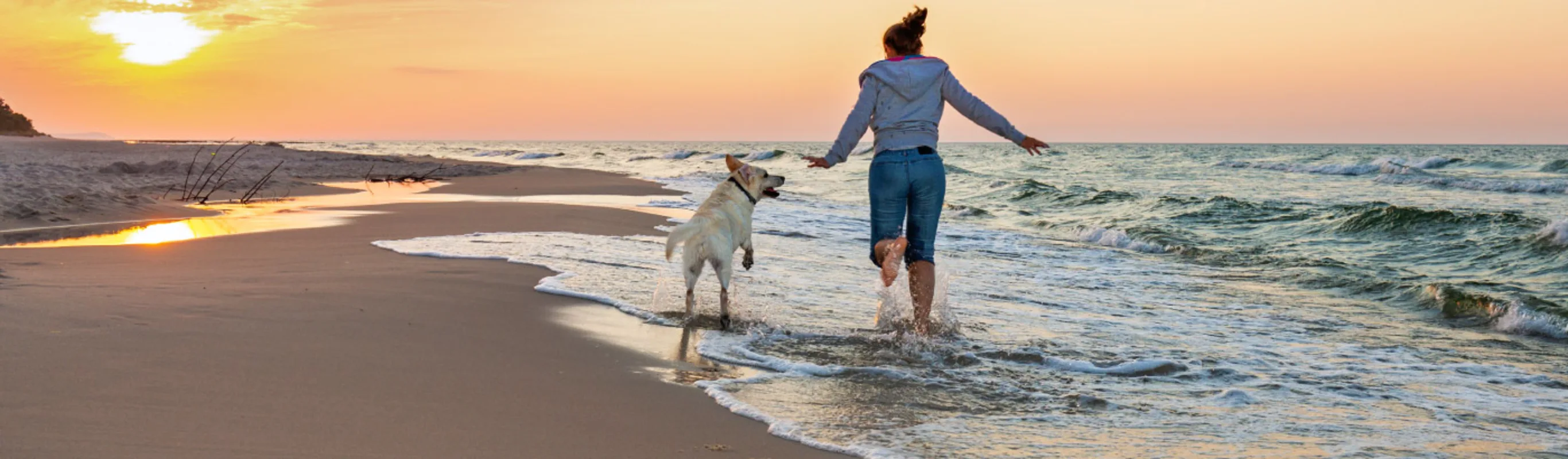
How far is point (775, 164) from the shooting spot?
47.2 m

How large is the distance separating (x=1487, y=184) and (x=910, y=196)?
1058 inches

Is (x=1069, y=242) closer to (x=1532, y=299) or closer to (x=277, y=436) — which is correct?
(x=1532, y=299)

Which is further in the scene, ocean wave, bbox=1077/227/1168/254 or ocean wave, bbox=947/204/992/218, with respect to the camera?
ocean wave, bbox=947/204/992/218

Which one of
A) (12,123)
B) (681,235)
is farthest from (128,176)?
(12,123)

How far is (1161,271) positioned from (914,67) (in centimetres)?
554

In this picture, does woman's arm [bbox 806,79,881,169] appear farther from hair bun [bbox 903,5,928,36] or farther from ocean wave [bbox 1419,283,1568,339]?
ocean wave [bbox 1419,283,1568,339]

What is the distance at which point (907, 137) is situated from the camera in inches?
205

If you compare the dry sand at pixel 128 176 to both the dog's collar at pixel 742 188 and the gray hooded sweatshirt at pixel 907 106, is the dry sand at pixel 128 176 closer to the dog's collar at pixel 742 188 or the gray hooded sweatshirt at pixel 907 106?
the dog's collar at pixel 742 188

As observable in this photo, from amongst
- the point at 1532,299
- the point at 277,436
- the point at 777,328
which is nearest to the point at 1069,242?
the point at 1532,299

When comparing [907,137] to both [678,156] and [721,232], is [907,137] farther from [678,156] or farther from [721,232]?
[678,156]

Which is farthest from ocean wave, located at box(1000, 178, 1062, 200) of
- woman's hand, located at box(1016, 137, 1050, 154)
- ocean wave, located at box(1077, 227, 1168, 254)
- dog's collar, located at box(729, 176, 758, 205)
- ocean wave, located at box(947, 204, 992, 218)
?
woman's hand, located at box(1016, 137, 1050, 154)

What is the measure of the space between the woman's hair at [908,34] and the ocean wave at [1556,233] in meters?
8.73

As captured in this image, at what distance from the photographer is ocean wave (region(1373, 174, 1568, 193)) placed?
78.3 ft

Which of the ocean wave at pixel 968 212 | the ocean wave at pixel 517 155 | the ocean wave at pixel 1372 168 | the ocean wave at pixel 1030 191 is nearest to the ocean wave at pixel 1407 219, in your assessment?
the ocean wave at pixel 968 212
